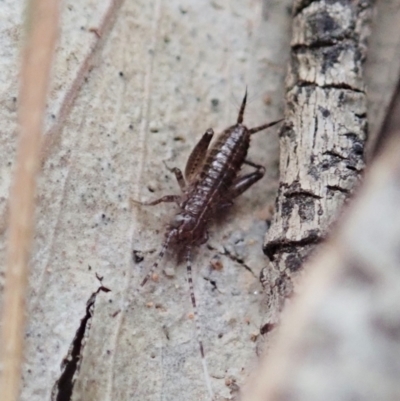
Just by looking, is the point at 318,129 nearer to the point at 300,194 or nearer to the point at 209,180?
the point at 300,194

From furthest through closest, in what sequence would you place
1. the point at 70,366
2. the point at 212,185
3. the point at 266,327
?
the point at 212,185
the point at 266,327
the point at 70,366

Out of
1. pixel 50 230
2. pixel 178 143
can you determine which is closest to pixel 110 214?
pixel 50 230

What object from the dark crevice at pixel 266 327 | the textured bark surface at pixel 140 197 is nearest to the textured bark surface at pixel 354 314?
the dark crevice at pixel 266 327

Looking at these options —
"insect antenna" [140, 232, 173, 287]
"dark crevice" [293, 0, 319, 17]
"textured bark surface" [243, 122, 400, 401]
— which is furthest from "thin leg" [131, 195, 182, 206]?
"textured bark surface" [243, 122, 400, 401]

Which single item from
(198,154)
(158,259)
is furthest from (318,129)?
(158,259)

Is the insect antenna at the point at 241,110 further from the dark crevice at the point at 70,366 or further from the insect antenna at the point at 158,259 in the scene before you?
the dark crevice at the point at 70,366

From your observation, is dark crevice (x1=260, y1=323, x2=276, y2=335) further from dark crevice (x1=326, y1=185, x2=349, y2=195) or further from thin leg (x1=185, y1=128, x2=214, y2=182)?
thin leg (x1=185, y1=128, x2=214, y2=182)

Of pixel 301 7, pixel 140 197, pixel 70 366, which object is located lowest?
pixel 70 366
